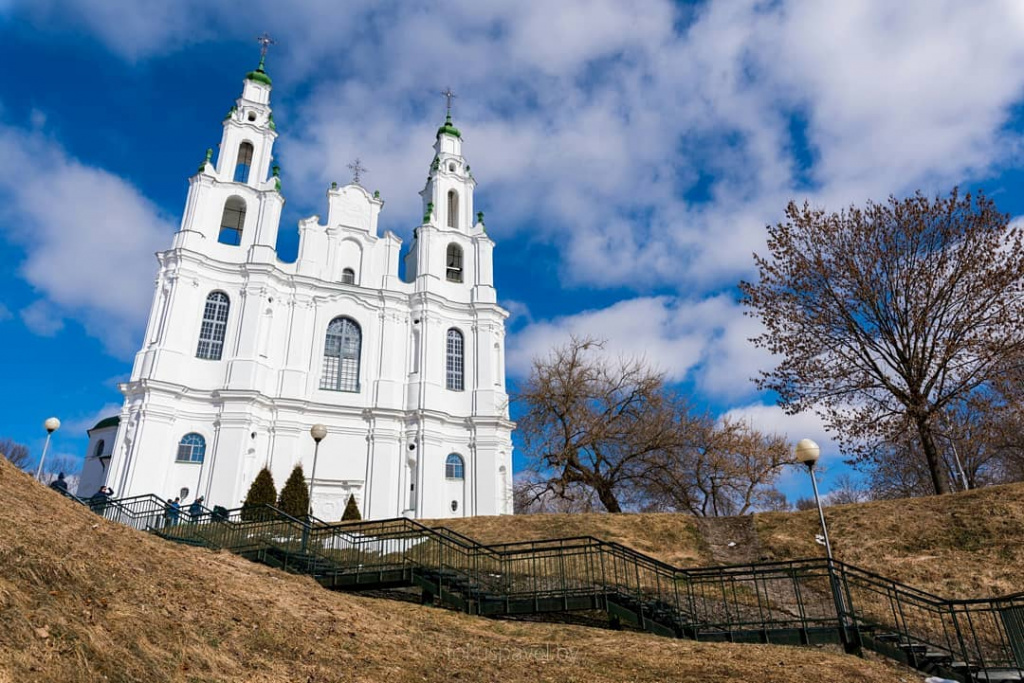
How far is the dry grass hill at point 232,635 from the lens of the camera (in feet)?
22.0

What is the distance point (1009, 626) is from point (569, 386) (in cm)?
2287

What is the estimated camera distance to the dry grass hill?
670cm

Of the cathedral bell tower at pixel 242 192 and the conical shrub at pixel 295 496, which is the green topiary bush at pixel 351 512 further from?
the cathedral bell tower at pixel 242 192

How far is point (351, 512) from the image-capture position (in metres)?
29.0

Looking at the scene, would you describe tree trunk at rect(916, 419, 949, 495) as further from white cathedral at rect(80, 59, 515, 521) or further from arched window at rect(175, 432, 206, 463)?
arched window at rect(175, 432, 206, 463)

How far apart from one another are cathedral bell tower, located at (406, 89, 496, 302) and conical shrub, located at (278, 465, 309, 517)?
13.3 meters

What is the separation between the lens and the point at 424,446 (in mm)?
33188

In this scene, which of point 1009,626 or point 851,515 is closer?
point 1009,626

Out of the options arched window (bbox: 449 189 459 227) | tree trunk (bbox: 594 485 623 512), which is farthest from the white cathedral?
tree trunk (bbox: 594 485 623 512)

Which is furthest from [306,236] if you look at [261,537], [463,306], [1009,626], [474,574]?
[1009,626]

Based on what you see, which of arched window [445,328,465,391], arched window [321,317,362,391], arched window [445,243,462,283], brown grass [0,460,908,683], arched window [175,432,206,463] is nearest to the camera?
brown grass [0,460,908,683]

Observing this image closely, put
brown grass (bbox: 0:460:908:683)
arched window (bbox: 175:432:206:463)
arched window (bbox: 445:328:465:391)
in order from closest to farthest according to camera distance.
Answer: brown grass (bbox: 0:460:908:683)
arched window (bbox: 175:432:206:463)
arched window (bbox: 445:328:465:391)

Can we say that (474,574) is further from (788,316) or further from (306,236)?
(306,236)

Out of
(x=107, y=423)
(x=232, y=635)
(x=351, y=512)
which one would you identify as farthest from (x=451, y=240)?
(x=232, y=635)
